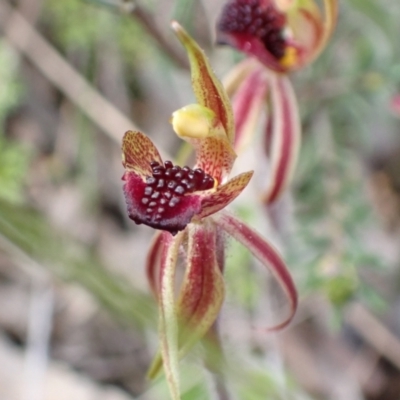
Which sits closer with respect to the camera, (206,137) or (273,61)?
(206,137)

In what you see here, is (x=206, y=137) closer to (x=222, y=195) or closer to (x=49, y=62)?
(x=222, y=195)

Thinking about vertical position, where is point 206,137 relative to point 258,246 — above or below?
above

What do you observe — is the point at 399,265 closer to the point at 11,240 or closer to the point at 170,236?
the point at 170,236

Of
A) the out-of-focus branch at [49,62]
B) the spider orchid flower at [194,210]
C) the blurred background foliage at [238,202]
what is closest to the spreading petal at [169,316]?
the spider orchid flower at [194,210]

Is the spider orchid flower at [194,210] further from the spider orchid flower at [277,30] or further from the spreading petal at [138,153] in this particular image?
the spider orchid flower at [277,30]

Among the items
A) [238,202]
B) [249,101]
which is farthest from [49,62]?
[249,101]

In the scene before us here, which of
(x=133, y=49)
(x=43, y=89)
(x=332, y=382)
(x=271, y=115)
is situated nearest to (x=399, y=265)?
(x=332, y=382)
